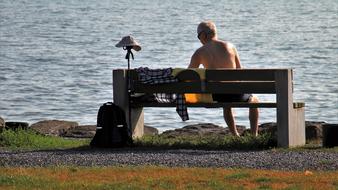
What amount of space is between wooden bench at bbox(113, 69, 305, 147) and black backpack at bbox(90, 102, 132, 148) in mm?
468

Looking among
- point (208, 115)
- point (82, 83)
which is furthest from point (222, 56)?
point (82, 83)

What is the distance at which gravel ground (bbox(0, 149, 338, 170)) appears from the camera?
14.4 meters

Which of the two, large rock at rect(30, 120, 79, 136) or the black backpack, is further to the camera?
large rock at rect(30, 120, 79, 136)

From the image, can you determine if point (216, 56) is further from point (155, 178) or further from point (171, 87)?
point (155, 178)

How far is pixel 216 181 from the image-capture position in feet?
42.5

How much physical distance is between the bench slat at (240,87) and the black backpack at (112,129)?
111 cm

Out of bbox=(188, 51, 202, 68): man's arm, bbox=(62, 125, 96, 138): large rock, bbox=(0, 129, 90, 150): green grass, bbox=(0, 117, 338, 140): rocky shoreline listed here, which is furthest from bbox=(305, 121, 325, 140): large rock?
bbox=(62, 125, 96, 138): large rock

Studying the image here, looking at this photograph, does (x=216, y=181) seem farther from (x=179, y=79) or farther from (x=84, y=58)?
(x=84, y=58)

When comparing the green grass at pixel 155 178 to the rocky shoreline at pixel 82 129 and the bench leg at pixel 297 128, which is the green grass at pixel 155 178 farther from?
the rocky shoreline at pixel 82 129

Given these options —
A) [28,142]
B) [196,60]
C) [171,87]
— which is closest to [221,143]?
[171,87]

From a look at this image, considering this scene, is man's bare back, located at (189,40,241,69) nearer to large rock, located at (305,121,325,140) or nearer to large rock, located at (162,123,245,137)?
large rock, located at (305,121,325,140)

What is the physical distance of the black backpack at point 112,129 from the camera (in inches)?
651

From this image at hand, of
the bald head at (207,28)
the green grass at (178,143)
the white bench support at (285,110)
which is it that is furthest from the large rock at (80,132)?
the white bench support at (285,110)

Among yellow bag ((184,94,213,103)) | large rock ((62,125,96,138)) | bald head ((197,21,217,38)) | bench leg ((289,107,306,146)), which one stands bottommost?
large rock ((62,125,96,138))
